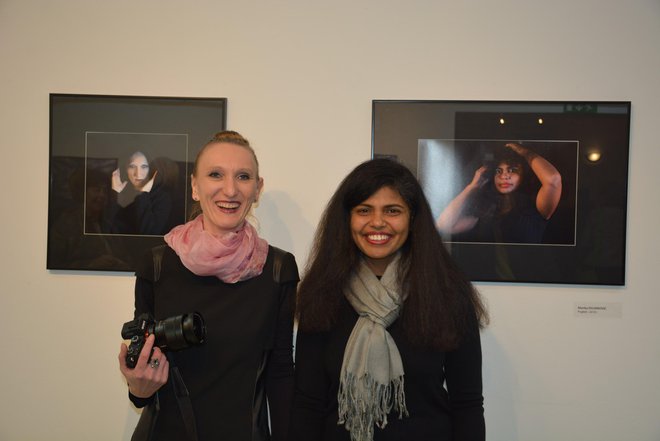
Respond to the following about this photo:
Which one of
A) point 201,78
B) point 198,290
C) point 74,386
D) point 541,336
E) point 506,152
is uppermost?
point 201,78

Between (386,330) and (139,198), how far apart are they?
1.17m

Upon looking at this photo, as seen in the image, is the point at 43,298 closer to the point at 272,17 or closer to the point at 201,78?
the point at 201,78

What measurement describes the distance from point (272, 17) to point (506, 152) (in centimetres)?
105

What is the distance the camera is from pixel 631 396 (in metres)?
1.87

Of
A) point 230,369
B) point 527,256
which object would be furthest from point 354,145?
point 230,369

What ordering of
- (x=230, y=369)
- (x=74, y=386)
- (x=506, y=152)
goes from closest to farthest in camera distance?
(x=230, y=369) < (x=506, y=152) < (x=74, y=386)

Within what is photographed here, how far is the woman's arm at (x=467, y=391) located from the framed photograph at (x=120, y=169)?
1.19 meters

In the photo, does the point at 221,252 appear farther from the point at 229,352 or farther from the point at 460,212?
the point at 460,212

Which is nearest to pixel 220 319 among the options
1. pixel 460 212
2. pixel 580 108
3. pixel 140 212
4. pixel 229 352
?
pixel 229 352

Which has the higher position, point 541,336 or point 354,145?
point 354,145

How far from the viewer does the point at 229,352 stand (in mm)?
1312

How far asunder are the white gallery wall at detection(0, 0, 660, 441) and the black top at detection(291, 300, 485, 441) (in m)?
0.71

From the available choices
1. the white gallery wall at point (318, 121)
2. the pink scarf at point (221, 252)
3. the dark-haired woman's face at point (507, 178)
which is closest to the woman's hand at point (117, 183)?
the white gallery wall at point (318, 121)

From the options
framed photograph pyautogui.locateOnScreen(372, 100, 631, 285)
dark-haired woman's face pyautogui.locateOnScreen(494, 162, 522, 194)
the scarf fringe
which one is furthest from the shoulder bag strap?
dark-haired woman's face pyautogui.locateOnScreen(494, 162, 522, 194)
